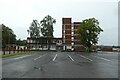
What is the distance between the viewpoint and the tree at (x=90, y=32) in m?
91.2

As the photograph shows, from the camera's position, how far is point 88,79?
11031 mm

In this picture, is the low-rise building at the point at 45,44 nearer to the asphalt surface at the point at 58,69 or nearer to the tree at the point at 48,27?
the tree at the point at 48,27

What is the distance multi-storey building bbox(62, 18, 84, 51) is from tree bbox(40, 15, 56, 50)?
11550mm

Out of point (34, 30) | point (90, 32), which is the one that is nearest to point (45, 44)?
point (34, 30)

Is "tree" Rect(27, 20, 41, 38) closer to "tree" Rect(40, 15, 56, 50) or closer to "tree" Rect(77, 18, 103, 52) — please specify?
"tree" Rect(40, 15, 56, 50)

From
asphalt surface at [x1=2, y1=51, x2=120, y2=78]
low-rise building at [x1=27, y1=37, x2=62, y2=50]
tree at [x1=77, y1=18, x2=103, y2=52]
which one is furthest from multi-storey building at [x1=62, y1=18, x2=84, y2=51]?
asphalt surface at [x1=2, y1=51, x2=120, y2=78]

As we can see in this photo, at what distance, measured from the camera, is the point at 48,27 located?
110 metres

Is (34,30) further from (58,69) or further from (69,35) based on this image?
(58,69)

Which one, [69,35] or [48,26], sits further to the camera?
[69,35]

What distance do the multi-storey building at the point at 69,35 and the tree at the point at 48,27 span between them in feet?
37.9

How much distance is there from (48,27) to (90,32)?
25161mm

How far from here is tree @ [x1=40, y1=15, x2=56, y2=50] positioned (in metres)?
111

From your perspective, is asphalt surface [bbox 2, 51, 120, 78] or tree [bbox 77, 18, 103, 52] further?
tree [bbox 77, 18, 103, 52]

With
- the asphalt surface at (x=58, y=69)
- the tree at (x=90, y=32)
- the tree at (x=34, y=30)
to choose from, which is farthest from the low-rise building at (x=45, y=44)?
the asphalt surface at (x=58, y=69)
